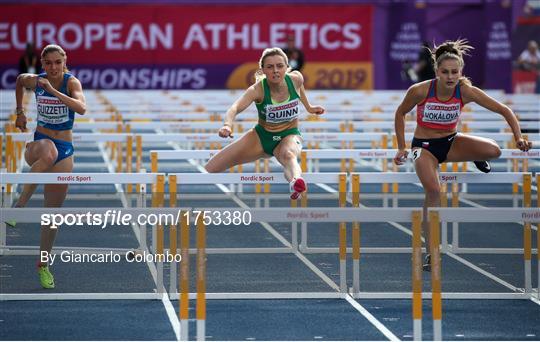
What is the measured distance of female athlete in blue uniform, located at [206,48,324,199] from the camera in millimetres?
10055

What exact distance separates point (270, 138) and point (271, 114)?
0.19 m

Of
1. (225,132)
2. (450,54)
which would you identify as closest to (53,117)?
(225,132)

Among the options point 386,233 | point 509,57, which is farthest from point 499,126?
point 509,57

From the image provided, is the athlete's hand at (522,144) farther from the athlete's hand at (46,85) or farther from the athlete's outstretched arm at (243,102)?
the athlete's hand at (46,85)

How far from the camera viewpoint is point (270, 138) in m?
10.2

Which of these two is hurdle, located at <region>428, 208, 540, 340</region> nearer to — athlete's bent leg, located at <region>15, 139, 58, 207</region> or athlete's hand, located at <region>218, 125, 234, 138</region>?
athlete's hand, located at <region>218, 125, 234, 138</region>

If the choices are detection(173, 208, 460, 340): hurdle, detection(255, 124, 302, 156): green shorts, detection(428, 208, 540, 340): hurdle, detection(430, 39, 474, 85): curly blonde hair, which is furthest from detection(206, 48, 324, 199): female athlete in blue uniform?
detection(428, 208, 540, 340): hurdle

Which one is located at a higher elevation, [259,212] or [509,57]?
[509,57]

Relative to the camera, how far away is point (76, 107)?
9.77m

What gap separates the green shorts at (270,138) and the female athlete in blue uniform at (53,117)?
1410 millimetres

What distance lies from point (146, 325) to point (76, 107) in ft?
7.13

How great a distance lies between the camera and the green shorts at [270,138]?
400 inches

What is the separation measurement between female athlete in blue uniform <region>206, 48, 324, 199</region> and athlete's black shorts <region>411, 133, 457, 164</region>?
0.90 metres

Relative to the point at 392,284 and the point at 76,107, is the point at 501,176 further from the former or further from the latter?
the point at 76,107
